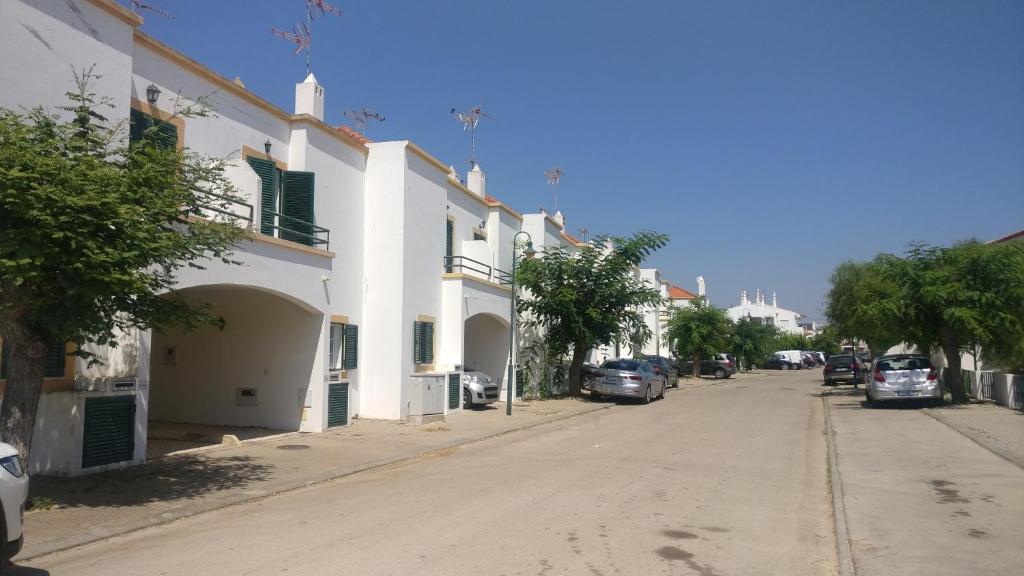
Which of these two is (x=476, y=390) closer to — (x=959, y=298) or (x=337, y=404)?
(x=337, y=404)

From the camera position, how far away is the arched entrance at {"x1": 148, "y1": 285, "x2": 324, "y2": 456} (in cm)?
1677

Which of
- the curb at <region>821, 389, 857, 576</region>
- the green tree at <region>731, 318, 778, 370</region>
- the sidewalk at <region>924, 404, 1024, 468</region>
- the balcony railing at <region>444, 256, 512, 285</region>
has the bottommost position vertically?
the curb at <region>821, 389, 857, 576</region>

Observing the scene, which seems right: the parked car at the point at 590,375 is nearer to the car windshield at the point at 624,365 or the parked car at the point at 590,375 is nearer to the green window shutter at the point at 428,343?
the car windshield at the point at 624,365

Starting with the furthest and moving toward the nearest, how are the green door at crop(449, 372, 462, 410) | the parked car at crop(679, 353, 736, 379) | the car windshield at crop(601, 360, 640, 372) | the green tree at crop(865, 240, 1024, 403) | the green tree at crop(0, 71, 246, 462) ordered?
the parked car at crop(679, 353, 736, 379) → the car windshield at crop(601, 360, 640, 372) → the green tree at crop(865, 240, 1024, 403) → the green door at crop(449, 372, 462, 410) → the green tree at crop(0, 71, 246, 462)

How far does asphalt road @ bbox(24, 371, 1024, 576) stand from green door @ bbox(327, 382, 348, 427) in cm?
365

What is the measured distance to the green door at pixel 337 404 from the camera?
17.1m

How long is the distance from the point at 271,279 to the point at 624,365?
16.3m

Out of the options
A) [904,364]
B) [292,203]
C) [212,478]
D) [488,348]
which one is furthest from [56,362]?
[904,364]

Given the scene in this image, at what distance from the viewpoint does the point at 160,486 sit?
10.4 meters

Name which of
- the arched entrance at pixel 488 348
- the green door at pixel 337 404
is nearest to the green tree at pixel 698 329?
the arched entrance at pixel 488 348

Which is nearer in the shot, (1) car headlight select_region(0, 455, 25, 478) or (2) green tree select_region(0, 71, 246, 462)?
(1) car headlight select_region(0, 455, 25, 478)

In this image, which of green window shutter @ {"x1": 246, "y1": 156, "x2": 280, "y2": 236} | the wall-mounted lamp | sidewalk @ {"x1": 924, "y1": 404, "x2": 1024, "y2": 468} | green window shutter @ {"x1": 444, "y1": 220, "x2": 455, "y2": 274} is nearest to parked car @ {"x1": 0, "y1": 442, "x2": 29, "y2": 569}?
the wall-mounted lamp

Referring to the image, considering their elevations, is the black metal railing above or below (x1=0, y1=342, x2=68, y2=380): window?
above

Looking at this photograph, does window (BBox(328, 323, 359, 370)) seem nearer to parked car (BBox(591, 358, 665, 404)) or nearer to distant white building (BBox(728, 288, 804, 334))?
parked car (BBox(591, 358, 665, 404))
